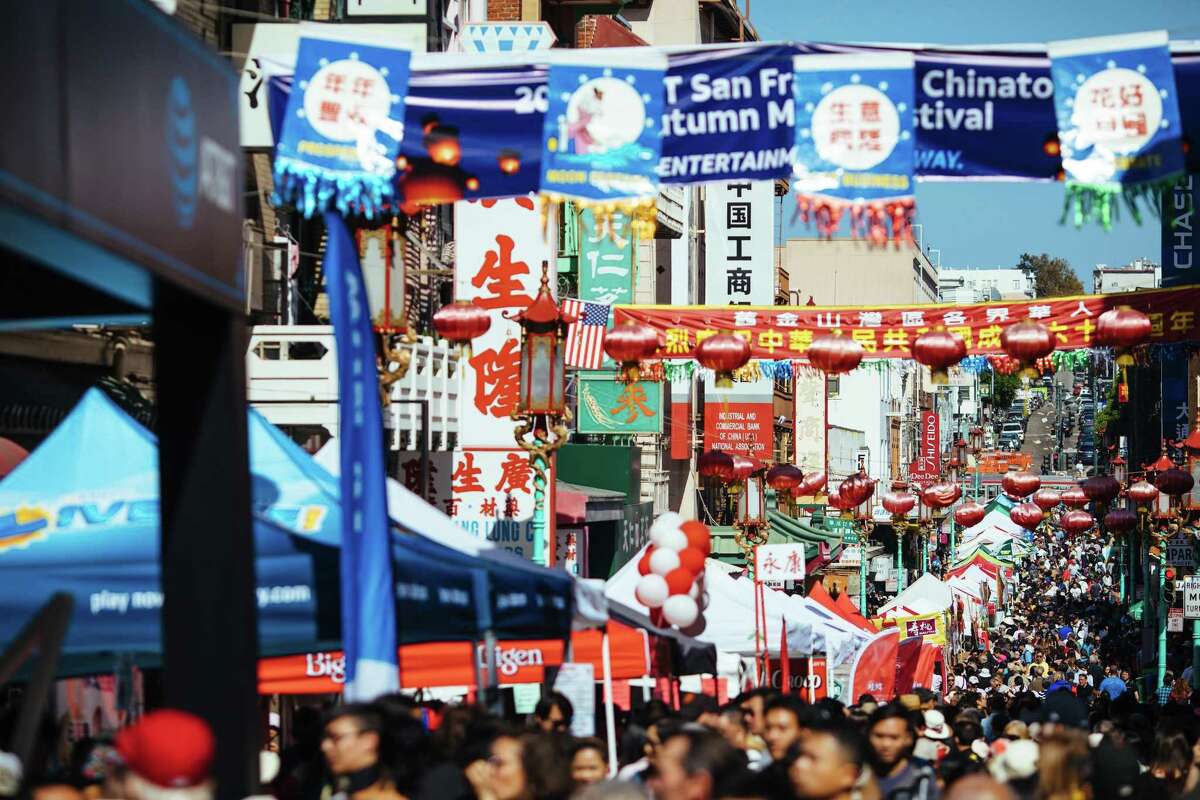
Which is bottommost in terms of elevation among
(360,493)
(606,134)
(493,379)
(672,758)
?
(672,758)

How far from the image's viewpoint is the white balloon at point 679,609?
48.8ft

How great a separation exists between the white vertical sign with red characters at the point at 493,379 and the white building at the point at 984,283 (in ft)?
452

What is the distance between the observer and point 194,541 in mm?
6277

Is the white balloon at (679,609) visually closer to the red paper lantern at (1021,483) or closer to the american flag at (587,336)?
the american flag at (587,336)

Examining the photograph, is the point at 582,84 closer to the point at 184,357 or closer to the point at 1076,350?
the point at 184,357

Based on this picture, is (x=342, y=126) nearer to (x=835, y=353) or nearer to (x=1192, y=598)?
(x=835, y=353)

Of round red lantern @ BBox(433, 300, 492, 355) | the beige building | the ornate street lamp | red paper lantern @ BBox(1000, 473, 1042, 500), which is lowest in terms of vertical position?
red paper lantern @ BBox(1000, 473, 1042, 500)

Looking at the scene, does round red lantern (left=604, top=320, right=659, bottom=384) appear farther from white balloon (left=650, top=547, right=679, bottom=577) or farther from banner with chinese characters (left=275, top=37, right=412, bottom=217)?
banner with chinese characters (left=275, top=37, right=412, bottom=217)

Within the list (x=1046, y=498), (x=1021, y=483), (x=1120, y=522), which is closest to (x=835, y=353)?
(x=1021, y=483)

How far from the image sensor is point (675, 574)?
14.9 m

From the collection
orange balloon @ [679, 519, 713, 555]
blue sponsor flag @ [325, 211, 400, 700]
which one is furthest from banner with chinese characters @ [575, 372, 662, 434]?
blue sponsor flag @ [325, 211, 400, 700]

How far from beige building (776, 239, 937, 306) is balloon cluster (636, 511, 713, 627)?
70.5 metres

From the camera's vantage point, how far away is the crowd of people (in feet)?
18.8

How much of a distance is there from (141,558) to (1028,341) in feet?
38.9
